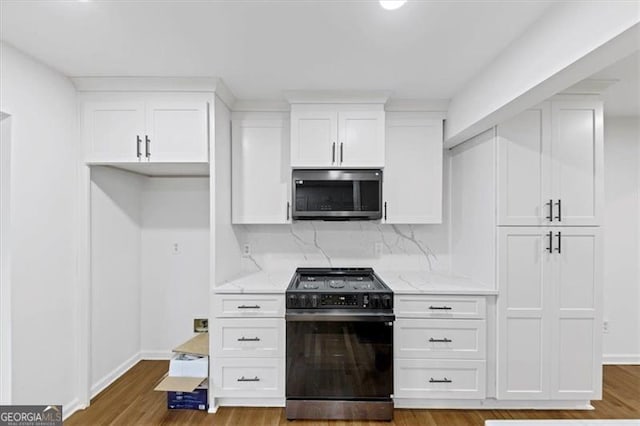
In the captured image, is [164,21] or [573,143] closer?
[164,21]

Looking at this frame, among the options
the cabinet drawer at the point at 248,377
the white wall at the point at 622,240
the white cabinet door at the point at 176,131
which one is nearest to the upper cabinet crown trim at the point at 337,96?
the white cabinet door at the point at 176,131

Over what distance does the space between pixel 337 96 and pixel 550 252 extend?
1967mm

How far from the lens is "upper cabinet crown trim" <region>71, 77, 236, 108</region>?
2430 mm

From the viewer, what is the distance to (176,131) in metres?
2.48

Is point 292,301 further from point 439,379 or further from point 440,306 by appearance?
point 439,379

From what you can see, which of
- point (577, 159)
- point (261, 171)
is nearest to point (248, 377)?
point (261, 171)

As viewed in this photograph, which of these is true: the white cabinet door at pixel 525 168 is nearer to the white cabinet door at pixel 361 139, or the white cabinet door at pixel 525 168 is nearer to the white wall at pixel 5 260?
the white cabinet door at pixel 361 139

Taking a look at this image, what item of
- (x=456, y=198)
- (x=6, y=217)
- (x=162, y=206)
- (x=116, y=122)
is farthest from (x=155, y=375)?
(x=456, y=198)

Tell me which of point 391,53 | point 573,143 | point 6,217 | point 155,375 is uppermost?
point 391,53

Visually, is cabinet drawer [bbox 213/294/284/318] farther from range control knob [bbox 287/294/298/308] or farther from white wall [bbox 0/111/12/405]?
white wall [bbox 0/111/12/405]

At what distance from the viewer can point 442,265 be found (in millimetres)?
3227

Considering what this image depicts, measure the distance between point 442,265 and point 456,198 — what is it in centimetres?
65

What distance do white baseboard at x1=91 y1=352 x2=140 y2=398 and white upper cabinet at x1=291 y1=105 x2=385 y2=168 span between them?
91.7 inches

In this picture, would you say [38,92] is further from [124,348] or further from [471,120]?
[471,120]
